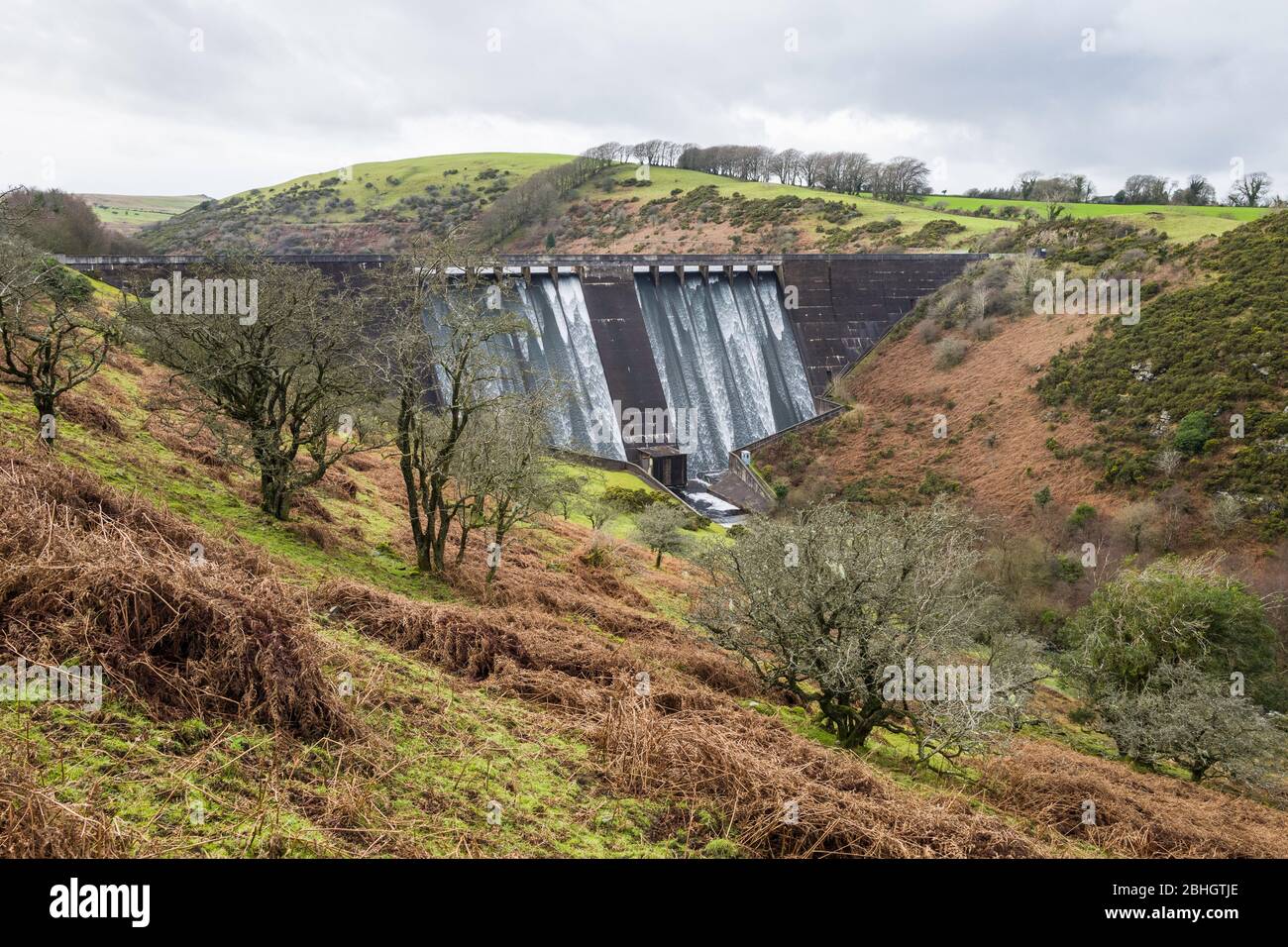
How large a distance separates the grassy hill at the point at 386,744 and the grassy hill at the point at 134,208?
100932 millimetres

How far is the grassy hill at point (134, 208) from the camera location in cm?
9958

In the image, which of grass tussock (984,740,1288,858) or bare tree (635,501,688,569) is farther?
bare tree (635,501,688,569)

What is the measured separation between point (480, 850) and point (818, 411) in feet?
144

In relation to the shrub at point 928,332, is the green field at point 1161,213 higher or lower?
higher

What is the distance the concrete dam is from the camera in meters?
40.4

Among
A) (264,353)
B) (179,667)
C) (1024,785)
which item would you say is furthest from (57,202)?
(1024,785)

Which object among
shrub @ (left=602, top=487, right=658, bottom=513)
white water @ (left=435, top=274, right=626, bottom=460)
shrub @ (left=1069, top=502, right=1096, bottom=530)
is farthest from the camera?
white water @ (left=435, top=274, right=626, bottom=460)

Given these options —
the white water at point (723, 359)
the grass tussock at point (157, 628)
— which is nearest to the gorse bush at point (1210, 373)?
the white water at point (723, 359)

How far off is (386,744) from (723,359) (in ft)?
137

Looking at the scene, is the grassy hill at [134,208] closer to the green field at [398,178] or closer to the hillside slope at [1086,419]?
the green field at [398,178]

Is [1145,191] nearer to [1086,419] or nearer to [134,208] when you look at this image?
[1086,419]

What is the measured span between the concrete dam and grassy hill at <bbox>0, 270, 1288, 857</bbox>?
2850 centimetres

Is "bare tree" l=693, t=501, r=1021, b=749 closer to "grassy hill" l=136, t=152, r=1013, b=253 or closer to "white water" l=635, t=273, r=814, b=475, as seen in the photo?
"white water" l=635, t=273, r=814, b=475

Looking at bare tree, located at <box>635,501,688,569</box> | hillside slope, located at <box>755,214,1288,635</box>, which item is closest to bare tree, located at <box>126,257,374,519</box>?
bare tree, located at <box>635,501,688,569</box>
